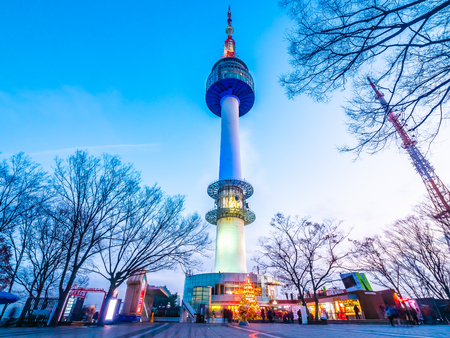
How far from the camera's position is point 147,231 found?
49.5ft

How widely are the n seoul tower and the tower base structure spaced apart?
73.9 inches

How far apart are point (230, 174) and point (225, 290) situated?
21.7m

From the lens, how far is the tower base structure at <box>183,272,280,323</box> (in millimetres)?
34062

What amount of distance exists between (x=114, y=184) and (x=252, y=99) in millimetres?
55812

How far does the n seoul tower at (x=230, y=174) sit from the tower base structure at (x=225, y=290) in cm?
188

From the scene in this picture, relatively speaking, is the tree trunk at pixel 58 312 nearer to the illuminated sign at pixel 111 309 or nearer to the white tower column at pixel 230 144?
the illuminated sign at pixel 111 309

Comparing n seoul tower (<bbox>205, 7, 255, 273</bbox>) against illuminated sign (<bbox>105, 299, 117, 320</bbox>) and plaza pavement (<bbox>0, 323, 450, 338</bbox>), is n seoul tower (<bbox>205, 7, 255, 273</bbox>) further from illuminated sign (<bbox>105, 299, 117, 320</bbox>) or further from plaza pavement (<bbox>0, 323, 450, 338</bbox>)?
plaza pavement (<bbox>0, 323, 450, 338</bbox>)

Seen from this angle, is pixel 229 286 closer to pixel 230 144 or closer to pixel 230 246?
pixel 230 246

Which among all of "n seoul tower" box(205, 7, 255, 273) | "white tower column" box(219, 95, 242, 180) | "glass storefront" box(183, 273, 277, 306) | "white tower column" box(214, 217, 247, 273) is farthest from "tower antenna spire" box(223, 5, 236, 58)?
"glass storefront" box(183, 273, 277, 306)

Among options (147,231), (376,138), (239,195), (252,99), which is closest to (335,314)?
(239,195)

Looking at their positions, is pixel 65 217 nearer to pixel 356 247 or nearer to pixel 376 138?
pixel 376 138

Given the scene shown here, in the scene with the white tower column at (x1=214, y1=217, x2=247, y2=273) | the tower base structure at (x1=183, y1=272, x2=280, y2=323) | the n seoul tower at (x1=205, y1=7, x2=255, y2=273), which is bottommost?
the tower base structure at (x1=183, y1=272, x2=280, y2=323)

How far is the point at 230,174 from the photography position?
147ft

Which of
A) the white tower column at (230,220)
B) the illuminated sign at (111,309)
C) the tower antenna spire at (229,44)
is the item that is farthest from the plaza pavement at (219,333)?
the tower antenna spire at (229,44)
